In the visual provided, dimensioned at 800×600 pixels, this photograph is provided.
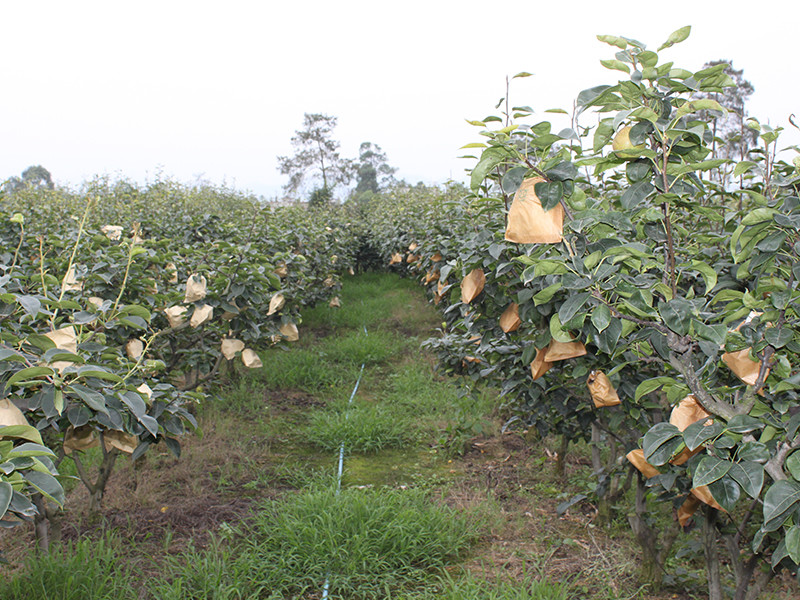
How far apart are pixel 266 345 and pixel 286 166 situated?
27389 millimetres

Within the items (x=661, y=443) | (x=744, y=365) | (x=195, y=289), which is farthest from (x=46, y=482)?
(x=195, y=289)

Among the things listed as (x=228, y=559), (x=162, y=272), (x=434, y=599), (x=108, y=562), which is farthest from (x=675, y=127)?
(x=162, y=272)

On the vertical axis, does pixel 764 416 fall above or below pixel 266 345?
above

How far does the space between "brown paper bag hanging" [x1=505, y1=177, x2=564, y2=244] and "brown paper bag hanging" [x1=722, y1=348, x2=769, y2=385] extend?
45 cm

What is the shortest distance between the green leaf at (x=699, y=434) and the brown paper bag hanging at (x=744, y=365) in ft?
0.62

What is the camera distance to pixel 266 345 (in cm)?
359

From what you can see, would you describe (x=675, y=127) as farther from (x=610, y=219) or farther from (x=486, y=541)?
(x=486, y=541)

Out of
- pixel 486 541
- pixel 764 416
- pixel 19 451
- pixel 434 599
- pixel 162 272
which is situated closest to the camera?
pixel 19 451

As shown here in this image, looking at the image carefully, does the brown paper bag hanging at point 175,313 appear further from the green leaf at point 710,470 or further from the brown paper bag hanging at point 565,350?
the green leaf at point 710,470

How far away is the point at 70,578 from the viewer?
5.98 feet

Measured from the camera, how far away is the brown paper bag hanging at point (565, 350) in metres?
1.67

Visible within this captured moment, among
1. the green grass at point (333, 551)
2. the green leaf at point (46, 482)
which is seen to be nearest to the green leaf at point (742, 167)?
the green leaf at point (46, 482)

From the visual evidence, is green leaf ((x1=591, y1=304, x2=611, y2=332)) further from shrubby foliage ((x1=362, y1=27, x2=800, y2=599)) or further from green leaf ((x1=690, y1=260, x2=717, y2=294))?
green leaf ((x1=690, y1=260, x2=717, y2=294))

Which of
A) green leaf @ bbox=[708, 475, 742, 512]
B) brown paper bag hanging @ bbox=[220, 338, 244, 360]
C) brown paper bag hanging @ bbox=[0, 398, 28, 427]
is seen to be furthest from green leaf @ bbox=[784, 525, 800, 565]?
brown paper bag hanging @ bbox=[220, 338, 244, 360]
